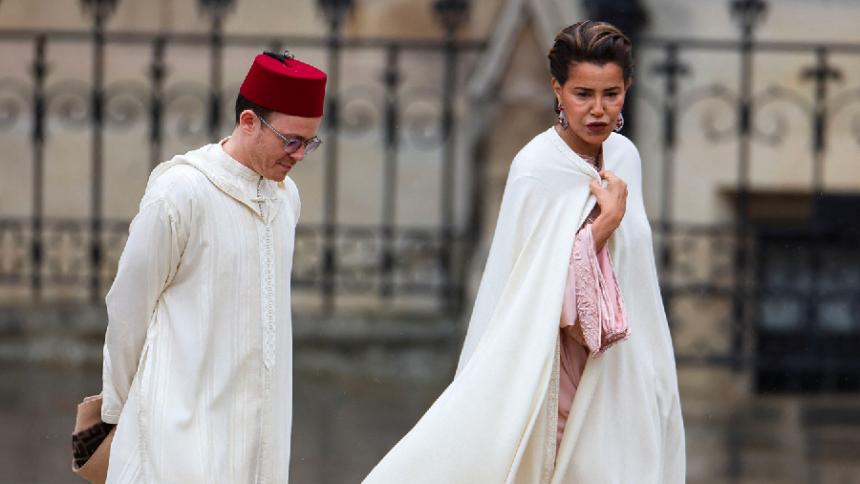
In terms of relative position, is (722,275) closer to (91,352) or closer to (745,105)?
(745,105)

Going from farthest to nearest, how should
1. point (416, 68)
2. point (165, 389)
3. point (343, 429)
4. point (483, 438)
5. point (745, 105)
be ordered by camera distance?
point (416, 68)
point (745, 105)
point (343, 429)
point (483, 438)
point (165, 389)

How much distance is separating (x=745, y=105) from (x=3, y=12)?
5.65m

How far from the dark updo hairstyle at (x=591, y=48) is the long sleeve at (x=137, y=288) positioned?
1.15 meters

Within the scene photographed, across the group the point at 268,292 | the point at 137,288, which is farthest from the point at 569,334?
the point at 137,288

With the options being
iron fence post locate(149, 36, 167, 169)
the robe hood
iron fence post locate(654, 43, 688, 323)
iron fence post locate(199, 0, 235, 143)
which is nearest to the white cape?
the robe hood

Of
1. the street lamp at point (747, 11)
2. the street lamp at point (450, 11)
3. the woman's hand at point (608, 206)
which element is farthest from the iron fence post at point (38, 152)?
the woman's hand at point (608, 206)

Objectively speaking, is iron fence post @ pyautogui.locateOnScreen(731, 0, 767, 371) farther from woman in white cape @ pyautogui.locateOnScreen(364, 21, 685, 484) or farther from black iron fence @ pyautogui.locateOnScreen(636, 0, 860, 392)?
woman in white cape @ pyautogui.locateOnScreen(364, 21, 685, 484)

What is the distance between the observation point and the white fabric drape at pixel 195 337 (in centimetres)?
269

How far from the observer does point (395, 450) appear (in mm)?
3143

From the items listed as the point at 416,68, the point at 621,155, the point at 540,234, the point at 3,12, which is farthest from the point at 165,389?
the point at 3,12

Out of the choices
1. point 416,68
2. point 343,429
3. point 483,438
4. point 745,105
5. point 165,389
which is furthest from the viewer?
point 416,68

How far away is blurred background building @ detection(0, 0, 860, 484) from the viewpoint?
7949 mm

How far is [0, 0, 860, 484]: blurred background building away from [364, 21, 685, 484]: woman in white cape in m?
3.96

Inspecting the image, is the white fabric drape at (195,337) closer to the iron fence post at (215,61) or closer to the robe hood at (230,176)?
the robe hood at (230,176)
